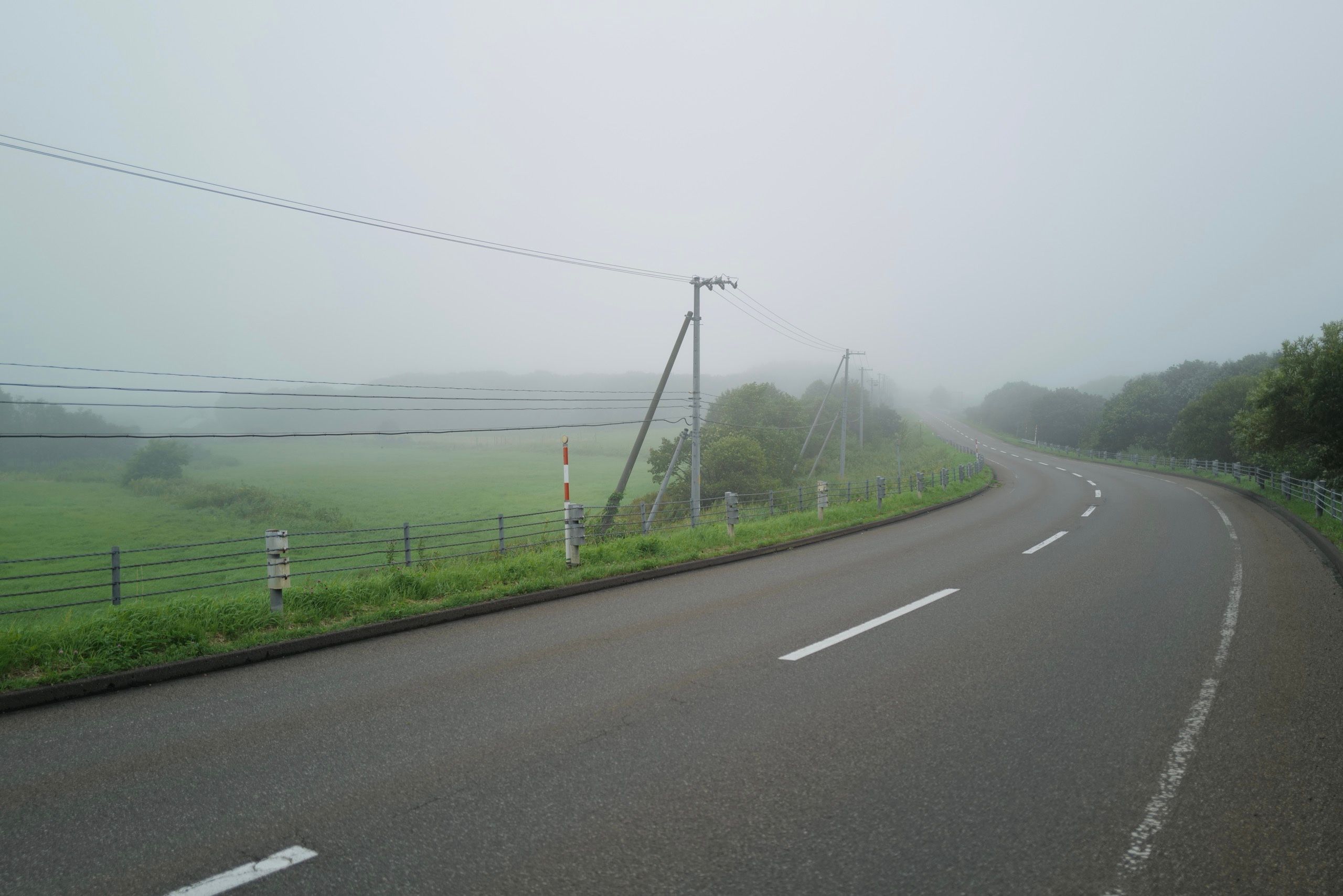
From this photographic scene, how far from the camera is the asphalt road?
293 cm

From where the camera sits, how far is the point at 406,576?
9.27 meters

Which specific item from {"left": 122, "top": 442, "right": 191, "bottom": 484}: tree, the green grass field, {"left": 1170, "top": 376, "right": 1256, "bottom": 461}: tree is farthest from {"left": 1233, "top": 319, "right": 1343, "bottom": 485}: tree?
{"left": 122, "top": 442, "right": 191, "bottom": 484}: tree

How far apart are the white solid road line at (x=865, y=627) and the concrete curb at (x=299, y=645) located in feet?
13.8

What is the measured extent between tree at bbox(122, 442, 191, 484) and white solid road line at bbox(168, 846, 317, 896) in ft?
310

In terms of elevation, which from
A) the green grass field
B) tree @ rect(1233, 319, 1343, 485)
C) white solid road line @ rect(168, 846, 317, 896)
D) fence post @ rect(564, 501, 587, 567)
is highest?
tree @ rect(1233, 319, 1343, 485)

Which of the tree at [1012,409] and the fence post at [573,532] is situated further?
the tree at [1012,409]

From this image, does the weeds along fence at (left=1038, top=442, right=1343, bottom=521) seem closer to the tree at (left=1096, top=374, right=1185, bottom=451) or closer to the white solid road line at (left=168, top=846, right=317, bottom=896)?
the tree at (left=1096, top=374, right=1185, bottom=451)

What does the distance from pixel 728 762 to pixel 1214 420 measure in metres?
57.7

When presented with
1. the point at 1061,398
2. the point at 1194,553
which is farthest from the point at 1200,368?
the point at 1194,553

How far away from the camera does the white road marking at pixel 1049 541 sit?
526 inches

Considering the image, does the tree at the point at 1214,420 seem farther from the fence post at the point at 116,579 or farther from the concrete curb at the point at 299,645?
the fence post at the point at 116,579

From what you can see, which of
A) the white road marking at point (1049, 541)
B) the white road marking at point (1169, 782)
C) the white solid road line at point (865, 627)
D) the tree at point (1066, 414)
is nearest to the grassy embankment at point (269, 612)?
the white solid road line at point (865, 627)

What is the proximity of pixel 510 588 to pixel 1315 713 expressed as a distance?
26.3ft

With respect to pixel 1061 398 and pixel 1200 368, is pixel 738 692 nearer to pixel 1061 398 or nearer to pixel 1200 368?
pixel 1200 368
